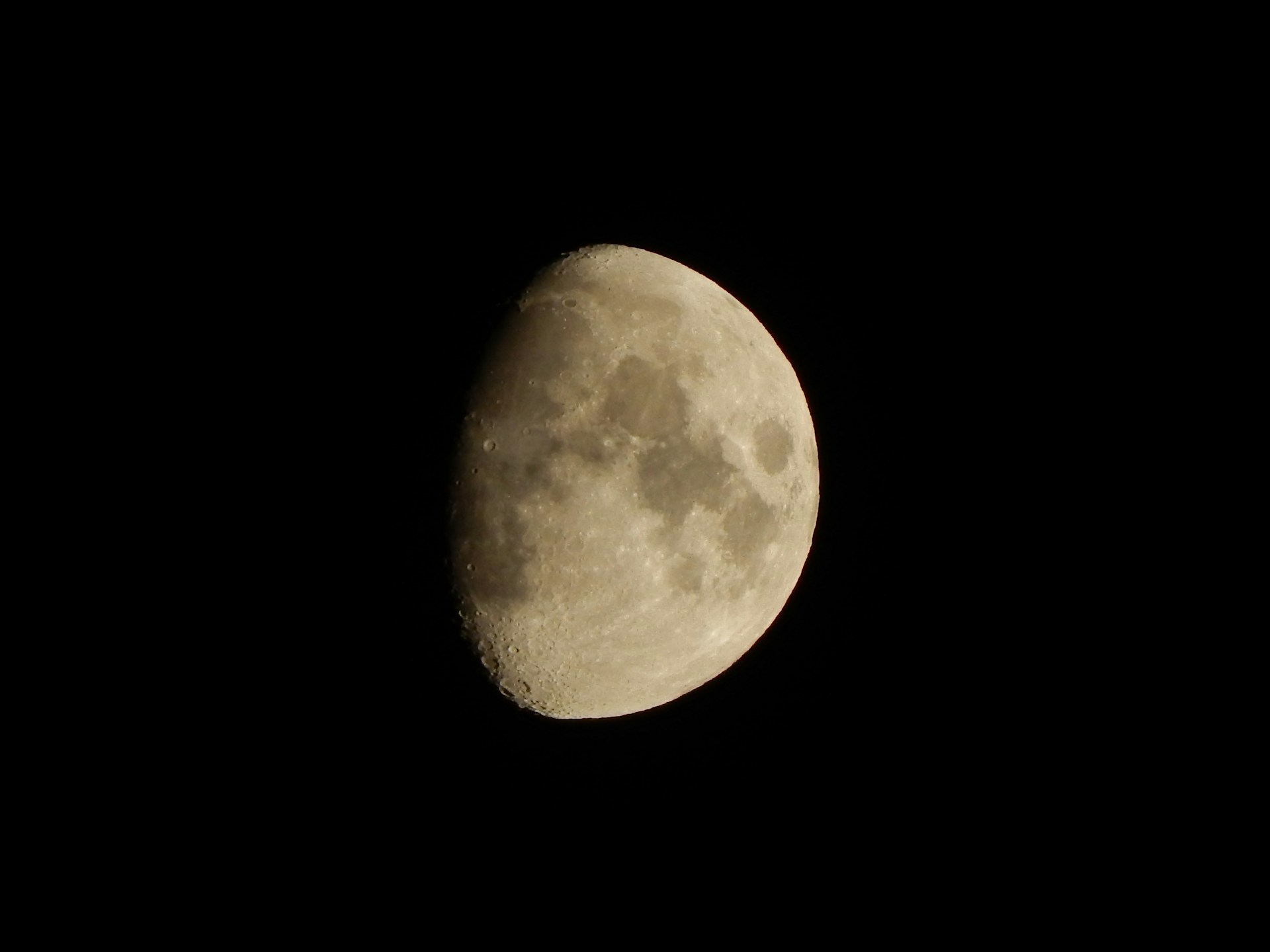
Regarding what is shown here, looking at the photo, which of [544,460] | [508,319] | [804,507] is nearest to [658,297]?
[508,319]

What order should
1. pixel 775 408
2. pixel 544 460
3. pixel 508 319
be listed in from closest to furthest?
pixel 544 460 < pixel 508 319 < pixel 775 408

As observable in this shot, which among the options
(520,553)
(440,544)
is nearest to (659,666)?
(520,553)

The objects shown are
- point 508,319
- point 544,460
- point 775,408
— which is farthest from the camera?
point 775,408

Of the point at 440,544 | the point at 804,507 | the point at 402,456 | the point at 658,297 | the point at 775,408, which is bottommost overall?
the point at 440,544

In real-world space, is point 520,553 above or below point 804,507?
below

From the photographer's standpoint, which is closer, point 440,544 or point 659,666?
point 440,544

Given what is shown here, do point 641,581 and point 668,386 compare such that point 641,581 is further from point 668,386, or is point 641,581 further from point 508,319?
point 508,319

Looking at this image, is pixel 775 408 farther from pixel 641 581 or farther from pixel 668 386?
pixel 641 581
